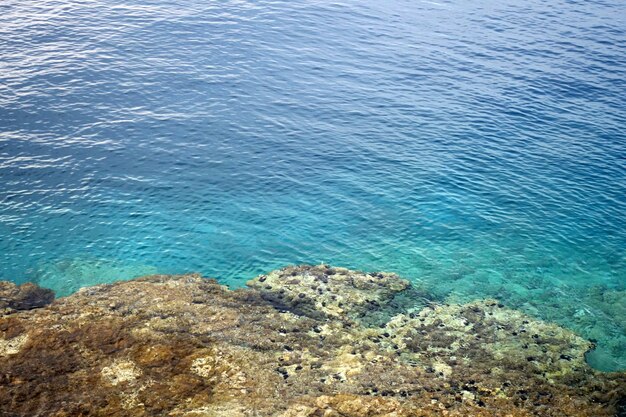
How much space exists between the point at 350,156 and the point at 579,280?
65.9 ft

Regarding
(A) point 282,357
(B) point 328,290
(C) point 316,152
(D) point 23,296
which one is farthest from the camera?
(C) point 316,152

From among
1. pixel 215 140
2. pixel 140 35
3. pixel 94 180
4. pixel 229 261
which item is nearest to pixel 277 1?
pixel 140 35

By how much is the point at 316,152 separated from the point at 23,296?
1006 inches

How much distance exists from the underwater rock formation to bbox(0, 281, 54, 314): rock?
2178 millimetres

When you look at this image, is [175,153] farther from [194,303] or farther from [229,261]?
[194,303]

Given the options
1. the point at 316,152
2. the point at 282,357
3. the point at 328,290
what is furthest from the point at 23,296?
the point at 316,152

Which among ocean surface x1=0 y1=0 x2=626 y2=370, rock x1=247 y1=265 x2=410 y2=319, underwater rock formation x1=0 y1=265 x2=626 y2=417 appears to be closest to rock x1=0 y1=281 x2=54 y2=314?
ocean surface x1=0 y1=0 x2=626 y2=370

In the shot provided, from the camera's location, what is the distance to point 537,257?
37.0m

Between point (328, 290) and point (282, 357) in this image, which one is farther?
point (328, 290)

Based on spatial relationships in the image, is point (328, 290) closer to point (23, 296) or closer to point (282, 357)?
point (282, 357)

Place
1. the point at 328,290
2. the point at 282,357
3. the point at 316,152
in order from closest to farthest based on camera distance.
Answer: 1. the point at 282,357
2. the point at 328,290
3. the point at 316,152

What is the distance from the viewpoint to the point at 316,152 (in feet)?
156

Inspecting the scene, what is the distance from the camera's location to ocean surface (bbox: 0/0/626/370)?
35281 mm

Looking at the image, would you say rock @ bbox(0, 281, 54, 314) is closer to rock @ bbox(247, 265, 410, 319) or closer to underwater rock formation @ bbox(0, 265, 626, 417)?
underwater rock formation @ bbox(0, 265, 626, 417)
